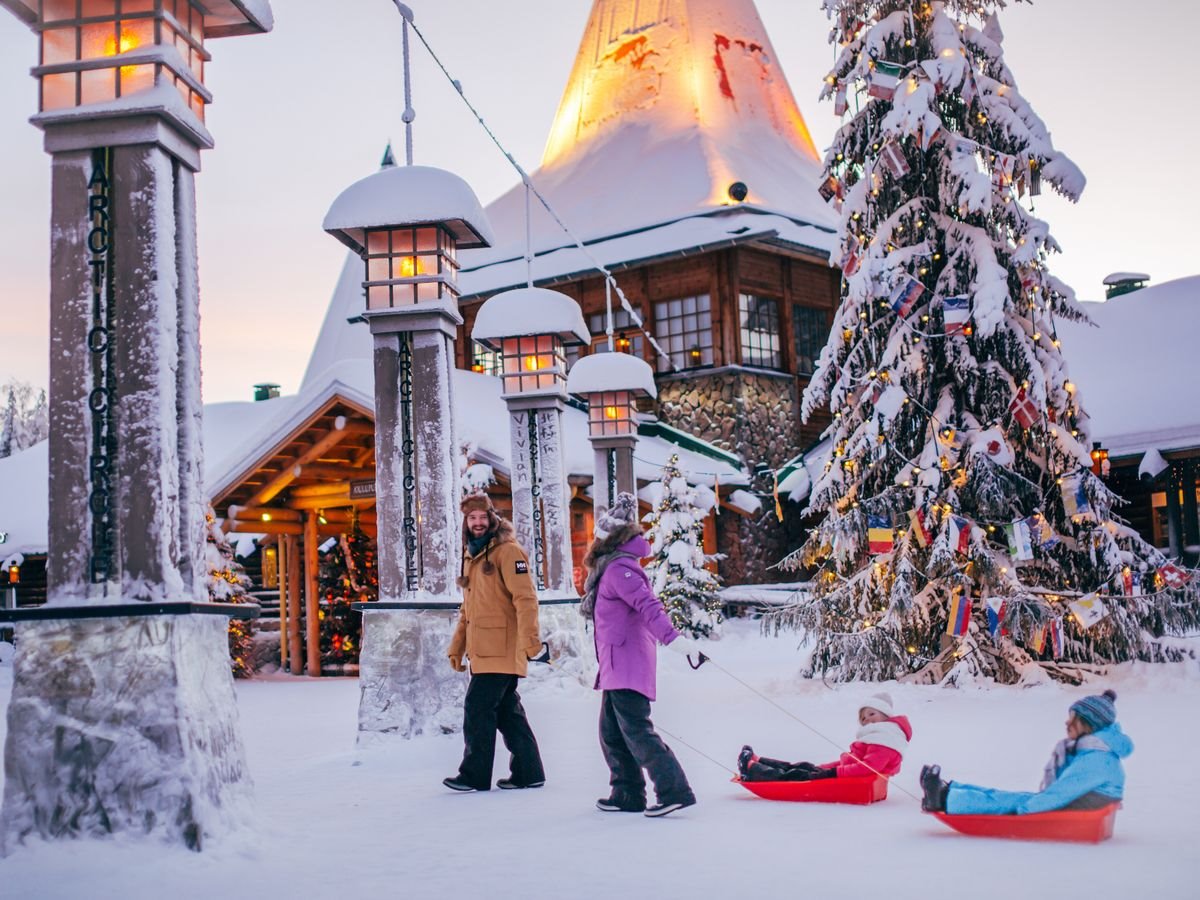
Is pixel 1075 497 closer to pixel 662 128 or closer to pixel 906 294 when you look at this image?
pixel 906 294

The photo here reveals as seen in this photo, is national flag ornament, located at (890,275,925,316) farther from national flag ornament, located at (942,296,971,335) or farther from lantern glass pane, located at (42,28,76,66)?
lantern glass pane, located at (42,28,76,66)

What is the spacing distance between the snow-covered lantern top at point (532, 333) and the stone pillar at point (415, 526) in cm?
437

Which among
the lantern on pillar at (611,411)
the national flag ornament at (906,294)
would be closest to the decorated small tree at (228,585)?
the lantern on pillar at (611,411)

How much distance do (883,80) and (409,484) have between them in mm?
6415

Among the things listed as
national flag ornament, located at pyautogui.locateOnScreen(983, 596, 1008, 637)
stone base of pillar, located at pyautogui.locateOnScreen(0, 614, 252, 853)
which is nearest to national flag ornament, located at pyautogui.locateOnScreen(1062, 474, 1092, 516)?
national flag ornament, located at pyautogui.locateOnScreen(983, 596, 1008, 637)

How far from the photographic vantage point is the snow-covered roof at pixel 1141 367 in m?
19.5

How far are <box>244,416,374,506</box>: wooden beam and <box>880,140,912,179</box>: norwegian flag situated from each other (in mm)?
8625

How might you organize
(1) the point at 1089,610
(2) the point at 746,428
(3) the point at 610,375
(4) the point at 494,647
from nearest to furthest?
(4) the point at 494,647 < (1) the point at 1089,610 < (3) the point at 610,375 < (2) the point at 746,428

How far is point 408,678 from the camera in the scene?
9344 millimetres

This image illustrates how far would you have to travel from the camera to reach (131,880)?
189 inches

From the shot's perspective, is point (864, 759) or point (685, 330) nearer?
point (864, 759)

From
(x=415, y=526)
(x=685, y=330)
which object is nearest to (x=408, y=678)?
(x=415, y=526)

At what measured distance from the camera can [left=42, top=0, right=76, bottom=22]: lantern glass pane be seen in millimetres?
5996

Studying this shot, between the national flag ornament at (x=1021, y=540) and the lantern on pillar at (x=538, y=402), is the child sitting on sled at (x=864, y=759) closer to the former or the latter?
the national flag ornament at (x=1021, y=540)
